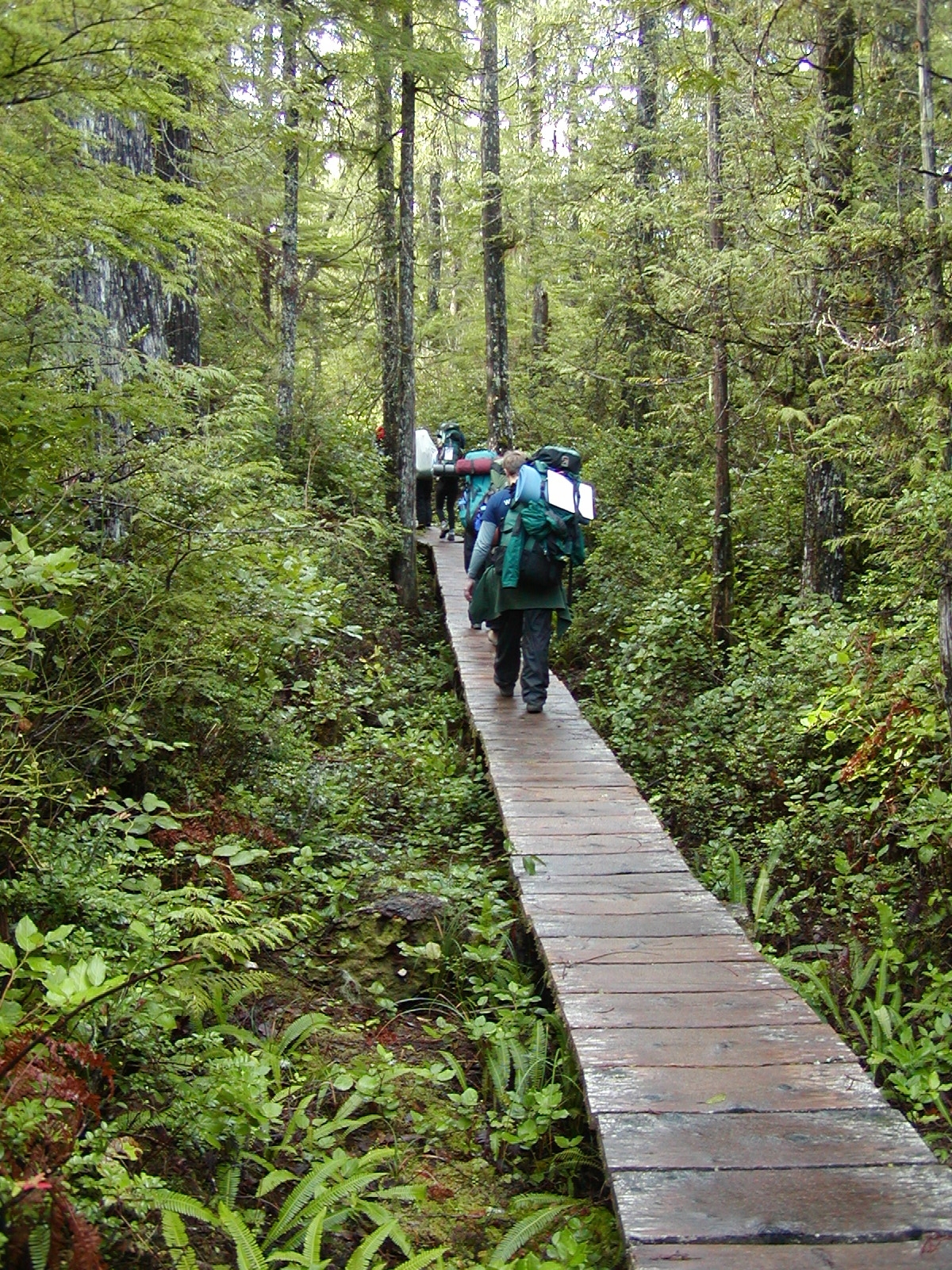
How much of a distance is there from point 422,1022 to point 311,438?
38.9 ft

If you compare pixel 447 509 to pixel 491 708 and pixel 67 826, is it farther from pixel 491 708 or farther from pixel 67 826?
pixel 67 826

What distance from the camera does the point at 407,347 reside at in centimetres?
1415

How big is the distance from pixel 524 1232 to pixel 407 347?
12.1m

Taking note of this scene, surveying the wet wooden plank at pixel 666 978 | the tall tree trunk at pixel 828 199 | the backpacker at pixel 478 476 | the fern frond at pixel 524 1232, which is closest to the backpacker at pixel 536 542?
the tall tree trunk at pixel 828 199

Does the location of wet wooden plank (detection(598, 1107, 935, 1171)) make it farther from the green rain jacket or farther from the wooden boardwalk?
the green rain jacket

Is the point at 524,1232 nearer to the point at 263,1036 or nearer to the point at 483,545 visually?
the point at 263,1036

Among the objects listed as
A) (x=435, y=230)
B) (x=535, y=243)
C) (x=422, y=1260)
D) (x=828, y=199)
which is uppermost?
(x=435, y=230)

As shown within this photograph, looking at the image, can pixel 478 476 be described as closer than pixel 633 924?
No

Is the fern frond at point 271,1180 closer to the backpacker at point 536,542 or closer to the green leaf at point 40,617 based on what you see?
the green leaf at point 40,617

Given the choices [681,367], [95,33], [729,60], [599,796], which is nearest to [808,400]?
[729,60]

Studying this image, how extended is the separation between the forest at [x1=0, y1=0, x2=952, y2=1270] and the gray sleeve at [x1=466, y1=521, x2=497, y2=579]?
1614mm

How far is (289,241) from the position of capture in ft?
50.2

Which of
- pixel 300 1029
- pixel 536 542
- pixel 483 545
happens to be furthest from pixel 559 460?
pixel 300 1029

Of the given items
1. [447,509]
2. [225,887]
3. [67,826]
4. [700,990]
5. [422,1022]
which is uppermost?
[447,509]
